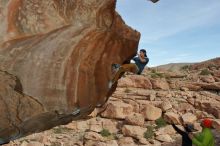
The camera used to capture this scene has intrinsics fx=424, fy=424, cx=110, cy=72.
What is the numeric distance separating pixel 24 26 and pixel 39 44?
13.5 inches

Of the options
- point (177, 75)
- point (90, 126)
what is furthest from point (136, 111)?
point (177, 75)

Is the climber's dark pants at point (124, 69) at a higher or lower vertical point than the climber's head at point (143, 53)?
lower

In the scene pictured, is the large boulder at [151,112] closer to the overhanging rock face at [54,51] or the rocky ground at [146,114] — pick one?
the rocky ground at [146,114]

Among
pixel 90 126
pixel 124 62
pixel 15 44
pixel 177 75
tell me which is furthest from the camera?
pixel 177 75

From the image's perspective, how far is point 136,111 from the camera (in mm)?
31766

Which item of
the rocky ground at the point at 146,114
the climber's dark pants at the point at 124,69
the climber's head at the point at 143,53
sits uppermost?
the climber's head at the point at 143,53

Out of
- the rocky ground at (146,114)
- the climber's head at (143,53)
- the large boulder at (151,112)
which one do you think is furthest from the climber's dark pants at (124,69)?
the large boulder at (151,112)

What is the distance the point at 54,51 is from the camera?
6113 millimetres

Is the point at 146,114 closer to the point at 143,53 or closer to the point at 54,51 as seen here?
the point at 143,53

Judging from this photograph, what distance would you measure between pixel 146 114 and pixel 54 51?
84.2ft

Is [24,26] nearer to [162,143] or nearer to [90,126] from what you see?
[162,143]

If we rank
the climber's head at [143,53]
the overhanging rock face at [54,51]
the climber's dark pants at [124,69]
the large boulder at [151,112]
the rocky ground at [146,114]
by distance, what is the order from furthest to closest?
the large boulder at [151,112] → the rocky ground at [146,114] → the climber's head at [143,53] → the climber's dark pants at [124,69] → the overhanging rock face at [54,51]

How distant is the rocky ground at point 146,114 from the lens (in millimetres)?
28406

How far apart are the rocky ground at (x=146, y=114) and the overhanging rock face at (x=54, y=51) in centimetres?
2001
